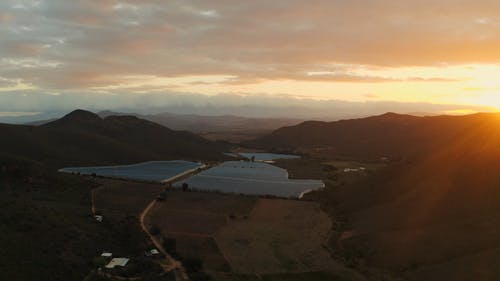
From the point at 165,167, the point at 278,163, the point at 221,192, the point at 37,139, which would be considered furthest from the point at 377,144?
the point at 37,139

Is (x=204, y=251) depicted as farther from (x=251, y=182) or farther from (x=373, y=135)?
(x=373, y=135)

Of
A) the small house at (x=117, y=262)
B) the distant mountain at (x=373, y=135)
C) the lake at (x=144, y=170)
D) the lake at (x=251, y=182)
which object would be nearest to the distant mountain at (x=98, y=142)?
the lake at (x=144, y=170)

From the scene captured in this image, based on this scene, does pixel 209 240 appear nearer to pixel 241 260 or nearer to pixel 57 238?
pixel 241 260

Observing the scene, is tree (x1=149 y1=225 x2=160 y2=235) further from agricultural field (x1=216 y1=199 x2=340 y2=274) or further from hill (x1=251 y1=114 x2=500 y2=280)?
hill (x1=251 y1=114 x2=500 y2=280)

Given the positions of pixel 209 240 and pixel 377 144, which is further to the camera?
pixel 377 144

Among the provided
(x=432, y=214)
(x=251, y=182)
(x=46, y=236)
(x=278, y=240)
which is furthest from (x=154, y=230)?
(x=251, y=182)

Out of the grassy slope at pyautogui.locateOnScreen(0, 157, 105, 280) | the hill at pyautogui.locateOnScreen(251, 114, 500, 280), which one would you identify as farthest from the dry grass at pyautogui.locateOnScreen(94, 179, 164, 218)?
the hill at pyautogui.locateOnScreen(251, 114, 500, 280)

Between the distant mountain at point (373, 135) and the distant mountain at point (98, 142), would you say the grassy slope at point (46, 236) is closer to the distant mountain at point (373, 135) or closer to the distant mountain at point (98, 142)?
the distant mountain at point (98, 142)
